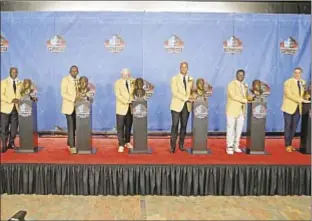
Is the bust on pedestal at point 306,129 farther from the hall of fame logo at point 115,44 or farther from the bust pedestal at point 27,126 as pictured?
the bust pedestal at point 27,126

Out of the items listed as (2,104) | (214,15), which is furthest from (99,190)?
(214,15)

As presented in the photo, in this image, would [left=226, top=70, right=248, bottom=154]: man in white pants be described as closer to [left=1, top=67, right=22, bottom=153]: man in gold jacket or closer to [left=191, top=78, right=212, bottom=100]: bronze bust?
[left=191, top=78, right=212, bottom=100]: bronze bust

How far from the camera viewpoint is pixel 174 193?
5207 mm

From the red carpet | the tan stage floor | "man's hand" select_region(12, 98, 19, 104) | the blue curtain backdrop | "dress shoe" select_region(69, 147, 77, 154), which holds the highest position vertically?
the blue curtain backdrop

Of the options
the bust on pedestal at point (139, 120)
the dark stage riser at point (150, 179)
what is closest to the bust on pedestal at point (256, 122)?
the dark stage riser at point (150, 179)

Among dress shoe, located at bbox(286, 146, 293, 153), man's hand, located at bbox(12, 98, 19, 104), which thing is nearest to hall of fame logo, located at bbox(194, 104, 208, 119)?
Result: dress shoe, located at bbox(286, 146, 293, 153)

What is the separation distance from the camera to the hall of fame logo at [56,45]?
712cm

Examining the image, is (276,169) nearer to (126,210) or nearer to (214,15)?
(126,210)

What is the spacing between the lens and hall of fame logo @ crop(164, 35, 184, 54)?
23.5ft

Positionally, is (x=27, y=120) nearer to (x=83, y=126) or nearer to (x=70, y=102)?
(x=70, y=102)

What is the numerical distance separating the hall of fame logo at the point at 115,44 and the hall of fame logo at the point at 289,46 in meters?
2.70

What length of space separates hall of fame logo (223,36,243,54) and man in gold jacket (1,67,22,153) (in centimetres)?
340

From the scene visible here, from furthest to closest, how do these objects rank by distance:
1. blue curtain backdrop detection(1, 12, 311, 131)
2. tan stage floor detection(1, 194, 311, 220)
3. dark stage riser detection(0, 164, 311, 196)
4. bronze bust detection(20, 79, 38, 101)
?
blue curtain backdrop detection(1, 12, 311, 131) < bronze bust detection(20, 79, 38, 101) < dark stage riser detection(0, 164, 311, 196) < tan stage floor detection(1, 194, 311, 220)

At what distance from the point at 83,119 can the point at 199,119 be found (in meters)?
1.53
